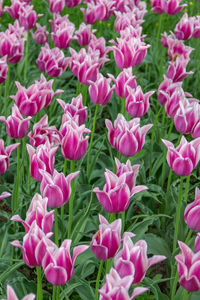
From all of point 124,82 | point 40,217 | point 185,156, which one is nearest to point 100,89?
point 124,82

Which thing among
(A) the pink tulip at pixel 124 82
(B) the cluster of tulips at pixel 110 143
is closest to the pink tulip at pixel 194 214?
(B) the cluster of tulips at pixel 110 143

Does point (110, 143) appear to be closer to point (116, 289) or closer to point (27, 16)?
point (116, 289)

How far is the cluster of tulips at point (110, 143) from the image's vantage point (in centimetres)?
163

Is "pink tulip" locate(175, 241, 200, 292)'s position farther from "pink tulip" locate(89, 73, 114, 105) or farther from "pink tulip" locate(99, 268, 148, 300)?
"pink tulip" locate(89, 73, 114, 105)

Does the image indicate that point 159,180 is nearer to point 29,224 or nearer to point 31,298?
point 29,224

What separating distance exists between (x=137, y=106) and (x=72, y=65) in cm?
80

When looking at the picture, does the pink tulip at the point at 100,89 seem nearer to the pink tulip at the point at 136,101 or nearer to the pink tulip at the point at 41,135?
the pink tulip at the point at 136,101

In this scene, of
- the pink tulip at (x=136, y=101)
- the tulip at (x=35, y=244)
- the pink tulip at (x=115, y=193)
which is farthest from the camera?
the pink tulip at (x=136, y=101)

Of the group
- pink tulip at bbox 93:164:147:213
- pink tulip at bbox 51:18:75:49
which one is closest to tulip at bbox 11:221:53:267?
pink tulip at bbox 93:164:147:213

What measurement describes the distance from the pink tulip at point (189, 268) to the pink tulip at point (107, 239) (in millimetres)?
220

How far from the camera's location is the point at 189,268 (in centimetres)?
167

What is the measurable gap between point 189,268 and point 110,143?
42.2 inches

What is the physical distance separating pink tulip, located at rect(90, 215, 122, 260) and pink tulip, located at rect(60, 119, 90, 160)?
0.64 m

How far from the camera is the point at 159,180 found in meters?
3.49
